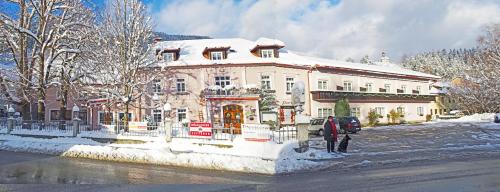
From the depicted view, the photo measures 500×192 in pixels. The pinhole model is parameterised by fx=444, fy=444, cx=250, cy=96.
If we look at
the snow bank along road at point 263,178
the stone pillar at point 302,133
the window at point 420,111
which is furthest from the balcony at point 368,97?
the snow bank along road at point 263,178

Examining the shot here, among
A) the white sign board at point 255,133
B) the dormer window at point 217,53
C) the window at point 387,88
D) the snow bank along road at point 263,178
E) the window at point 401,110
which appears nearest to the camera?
the snow bank along road at point 263,178

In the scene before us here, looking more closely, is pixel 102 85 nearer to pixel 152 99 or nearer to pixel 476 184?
pixel 152 99

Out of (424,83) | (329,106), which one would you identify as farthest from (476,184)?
(424,83)

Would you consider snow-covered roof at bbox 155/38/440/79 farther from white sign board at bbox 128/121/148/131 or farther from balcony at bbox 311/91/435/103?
white sign board at bbox 128/121/148/131

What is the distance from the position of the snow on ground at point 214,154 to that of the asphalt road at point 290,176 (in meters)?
0.82

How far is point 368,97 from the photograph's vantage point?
45.8 m

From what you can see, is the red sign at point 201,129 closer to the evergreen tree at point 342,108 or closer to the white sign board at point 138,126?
the white sign board at point 138,126

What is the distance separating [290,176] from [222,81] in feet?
81.3

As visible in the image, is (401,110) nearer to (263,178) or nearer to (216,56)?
(216,56)

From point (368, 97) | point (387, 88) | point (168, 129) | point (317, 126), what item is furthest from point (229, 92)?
point (387, 88)

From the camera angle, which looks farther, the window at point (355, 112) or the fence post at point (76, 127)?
the window at point (355, 112)

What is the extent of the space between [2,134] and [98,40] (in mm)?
8987

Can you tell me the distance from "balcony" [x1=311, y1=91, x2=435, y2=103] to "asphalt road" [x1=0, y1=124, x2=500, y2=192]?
23067 mm

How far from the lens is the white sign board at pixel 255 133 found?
18498 millimetres
